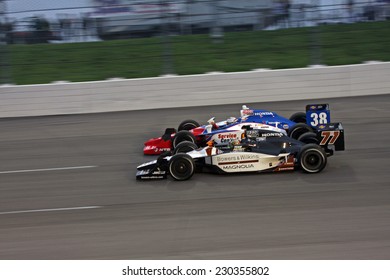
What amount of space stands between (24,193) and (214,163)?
2718 millimetres

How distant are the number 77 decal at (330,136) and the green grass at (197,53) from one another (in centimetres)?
606

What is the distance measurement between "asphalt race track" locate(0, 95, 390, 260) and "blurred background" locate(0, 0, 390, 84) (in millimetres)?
3579

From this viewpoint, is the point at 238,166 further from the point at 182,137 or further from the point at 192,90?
the point at 192,90

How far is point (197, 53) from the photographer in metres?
14.9

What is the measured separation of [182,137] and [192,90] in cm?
482

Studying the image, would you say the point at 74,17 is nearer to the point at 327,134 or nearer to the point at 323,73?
the point at 323,73

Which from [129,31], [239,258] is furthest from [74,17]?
[239,258]

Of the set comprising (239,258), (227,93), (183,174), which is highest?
(227,93)

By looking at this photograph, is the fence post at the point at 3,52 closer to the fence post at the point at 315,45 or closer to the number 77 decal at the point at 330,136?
the fence post at the point at 315,45

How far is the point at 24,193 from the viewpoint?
29.3ft

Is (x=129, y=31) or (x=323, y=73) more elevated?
(x=129, y=31)

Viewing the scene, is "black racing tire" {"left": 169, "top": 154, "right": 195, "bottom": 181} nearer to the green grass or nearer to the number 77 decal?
the number 77 decal

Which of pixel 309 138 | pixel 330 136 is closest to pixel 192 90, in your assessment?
pixel 309 138

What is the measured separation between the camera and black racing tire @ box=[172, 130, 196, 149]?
9.77m
